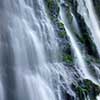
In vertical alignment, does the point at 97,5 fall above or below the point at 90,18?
above

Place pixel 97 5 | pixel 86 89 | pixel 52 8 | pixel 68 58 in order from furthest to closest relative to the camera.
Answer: pixel 97 5
pixel 52 8
pixel 68 58
pixel 86 89

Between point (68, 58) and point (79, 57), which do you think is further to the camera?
point (79, 57)

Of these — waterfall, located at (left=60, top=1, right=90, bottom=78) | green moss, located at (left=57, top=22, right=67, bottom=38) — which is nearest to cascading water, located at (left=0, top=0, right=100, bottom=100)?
waterfall, located at (left=60, top=1, right=90, bottom=78)

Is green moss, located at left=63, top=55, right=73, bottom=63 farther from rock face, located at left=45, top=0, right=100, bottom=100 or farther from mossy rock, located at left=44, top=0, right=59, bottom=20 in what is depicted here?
mossy rock, located at left=44, top=0, right=59, bottom=20

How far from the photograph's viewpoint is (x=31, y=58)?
45.0 feet

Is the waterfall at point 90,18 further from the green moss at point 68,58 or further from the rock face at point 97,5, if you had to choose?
the green moss at point 68,58

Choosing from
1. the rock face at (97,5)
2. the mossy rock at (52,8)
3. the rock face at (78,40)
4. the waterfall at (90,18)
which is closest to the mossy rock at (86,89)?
the rock face at (78,40)

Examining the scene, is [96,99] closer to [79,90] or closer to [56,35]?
[79,90]

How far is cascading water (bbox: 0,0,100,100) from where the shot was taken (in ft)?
41.6

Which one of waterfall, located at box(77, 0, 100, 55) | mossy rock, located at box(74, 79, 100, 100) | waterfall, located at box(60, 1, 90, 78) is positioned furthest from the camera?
waterfall, located at box(77, 0, 100, 55)

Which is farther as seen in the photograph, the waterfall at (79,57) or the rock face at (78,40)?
the waterfall at (79,57)

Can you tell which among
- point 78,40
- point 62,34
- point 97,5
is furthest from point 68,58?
point 97,5

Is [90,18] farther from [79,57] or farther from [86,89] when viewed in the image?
[86,89]

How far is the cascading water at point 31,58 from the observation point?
12.7 meters
